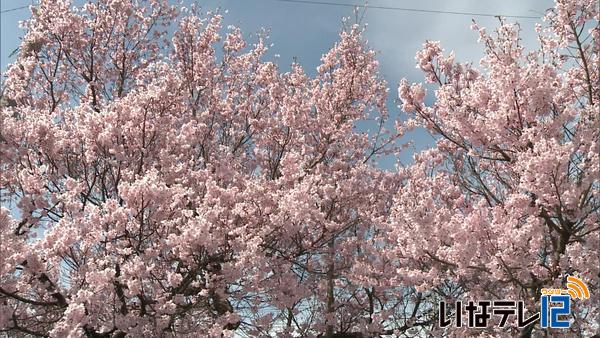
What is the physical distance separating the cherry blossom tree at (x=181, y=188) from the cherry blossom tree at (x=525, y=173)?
6.74 ft

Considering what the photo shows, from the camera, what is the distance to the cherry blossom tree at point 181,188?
23.4 feet

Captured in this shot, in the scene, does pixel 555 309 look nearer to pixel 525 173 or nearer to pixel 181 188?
pixel 525 173

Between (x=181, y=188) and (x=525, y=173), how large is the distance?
15.5 feet

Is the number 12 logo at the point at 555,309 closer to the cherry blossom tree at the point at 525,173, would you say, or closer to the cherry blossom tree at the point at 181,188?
the cherry blossom tree at the point at 525,173

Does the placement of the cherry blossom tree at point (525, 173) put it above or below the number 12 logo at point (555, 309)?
above

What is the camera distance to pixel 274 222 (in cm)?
787

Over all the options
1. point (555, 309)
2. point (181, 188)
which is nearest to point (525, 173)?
point (555, 309)

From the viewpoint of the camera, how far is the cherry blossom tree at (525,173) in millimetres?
6688

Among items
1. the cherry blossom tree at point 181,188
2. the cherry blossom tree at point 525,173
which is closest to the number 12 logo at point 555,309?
the cherry blossom tree at point 525,173

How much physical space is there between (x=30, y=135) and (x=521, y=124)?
714cm

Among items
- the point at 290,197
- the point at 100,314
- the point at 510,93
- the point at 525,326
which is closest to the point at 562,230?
the point at 525,326

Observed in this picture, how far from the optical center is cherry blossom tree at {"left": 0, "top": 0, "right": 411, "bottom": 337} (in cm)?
712

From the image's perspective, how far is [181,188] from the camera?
7.66m

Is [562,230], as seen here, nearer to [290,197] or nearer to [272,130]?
[290,197]
